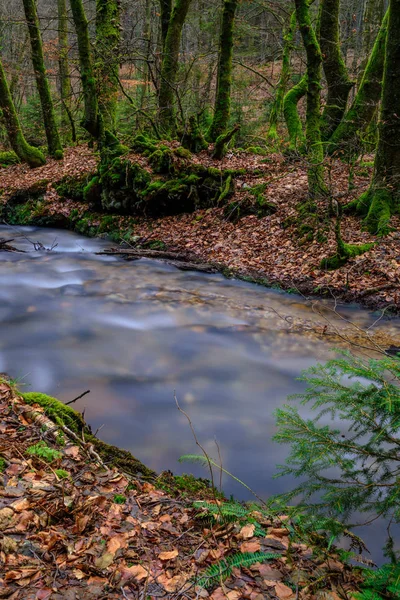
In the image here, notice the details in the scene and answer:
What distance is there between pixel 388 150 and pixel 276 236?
2.88m

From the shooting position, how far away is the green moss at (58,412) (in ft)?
13.5

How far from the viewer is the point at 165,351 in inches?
260

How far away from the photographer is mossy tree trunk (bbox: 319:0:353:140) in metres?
12.9

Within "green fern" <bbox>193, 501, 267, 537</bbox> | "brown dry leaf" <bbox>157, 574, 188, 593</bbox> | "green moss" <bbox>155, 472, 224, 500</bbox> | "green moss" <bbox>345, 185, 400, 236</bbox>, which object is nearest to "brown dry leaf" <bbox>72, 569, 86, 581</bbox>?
"brown dry leaf" <bbox>157, 574, 188, 593</bbox>

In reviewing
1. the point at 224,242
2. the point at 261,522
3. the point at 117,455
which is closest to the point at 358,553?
the point at 261,522

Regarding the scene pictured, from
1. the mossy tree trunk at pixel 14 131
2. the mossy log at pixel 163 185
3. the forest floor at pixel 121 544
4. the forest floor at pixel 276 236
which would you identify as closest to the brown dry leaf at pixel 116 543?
the forest floor at pixel 121 544

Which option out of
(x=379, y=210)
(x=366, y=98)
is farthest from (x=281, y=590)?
(x=366, y=98)

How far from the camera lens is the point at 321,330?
22.8 ft

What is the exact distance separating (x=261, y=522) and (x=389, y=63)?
8.60 m

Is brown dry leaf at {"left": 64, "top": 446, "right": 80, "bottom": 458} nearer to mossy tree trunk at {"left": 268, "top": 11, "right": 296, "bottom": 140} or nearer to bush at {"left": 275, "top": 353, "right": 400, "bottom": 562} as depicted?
bush at {"left": 275, "top": 353, "right": 400, "bottom": 562}

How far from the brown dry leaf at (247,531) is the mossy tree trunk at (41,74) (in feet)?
54.5

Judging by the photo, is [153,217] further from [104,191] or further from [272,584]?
[272,584]

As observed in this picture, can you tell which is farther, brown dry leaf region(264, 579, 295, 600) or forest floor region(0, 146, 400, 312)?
forest floor region(0, 146, 400, 312)

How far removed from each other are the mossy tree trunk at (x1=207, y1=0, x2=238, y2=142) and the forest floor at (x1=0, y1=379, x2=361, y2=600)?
41.1 feet
